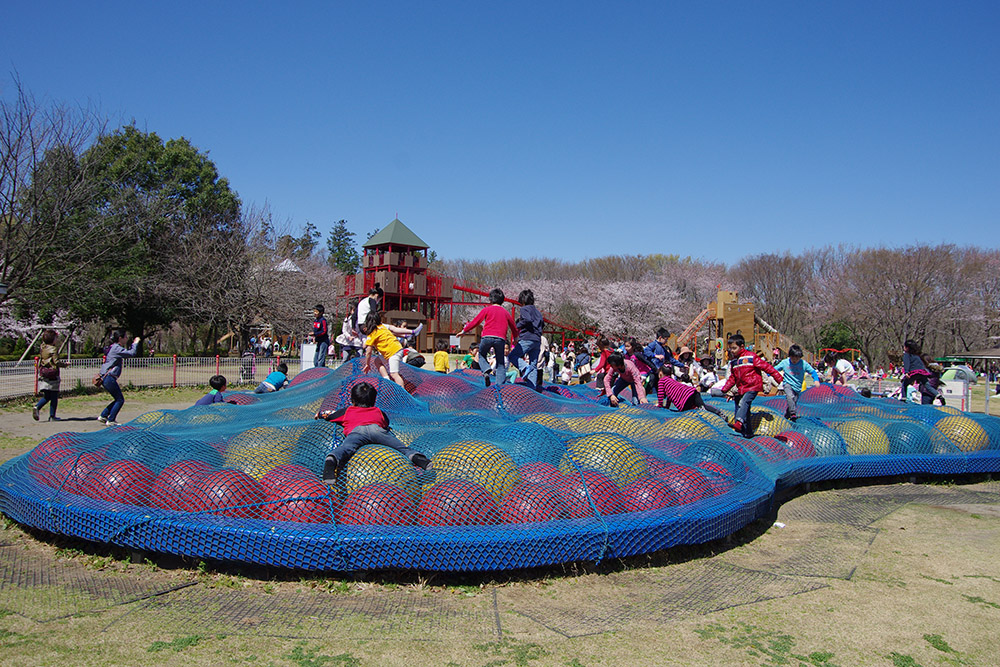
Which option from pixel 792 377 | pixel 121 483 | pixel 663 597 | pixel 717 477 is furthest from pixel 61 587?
pixel 792 377

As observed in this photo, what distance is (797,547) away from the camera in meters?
6.79

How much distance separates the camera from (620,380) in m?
12.2

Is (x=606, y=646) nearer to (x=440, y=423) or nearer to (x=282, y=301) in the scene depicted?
(x=440, y=423)

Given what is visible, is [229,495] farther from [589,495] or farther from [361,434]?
[589,495]

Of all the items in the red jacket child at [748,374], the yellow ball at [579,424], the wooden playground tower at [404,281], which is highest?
the wooden playground tower at [404,281]

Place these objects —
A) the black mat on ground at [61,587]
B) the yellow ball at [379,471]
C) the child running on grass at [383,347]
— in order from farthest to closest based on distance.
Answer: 1. the child running on grass at [383,347]
2. the yellow ball at [379,471]
3. the black mat on ground at [61,587]

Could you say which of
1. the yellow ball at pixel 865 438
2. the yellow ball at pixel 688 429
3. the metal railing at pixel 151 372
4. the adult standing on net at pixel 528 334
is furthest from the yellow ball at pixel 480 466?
the metal railing at pixel 151 372

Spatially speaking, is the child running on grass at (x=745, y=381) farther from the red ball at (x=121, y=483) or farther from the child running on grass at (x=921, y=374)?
the red ball at (x=121, y=483)

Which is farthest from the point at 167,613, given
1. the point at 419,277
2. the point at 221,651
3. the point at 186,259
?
the point at 419,277

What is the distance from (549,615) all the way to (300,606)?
5.59ft

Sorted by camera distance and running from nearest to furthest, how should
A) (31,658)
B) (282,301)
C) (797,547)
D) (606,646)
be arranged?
(31,658)
(606,646)
(797,547)
(282,301)

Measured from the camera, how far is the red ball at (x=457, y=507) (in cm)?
573

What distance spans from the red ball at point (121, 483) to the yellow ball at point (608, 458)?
362 cm

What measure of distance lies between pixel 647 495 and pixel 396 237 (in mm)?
41054
